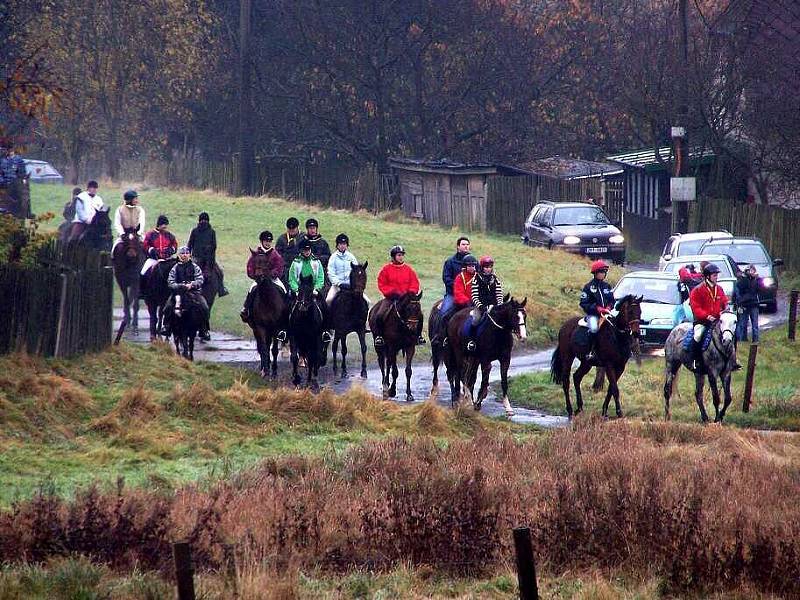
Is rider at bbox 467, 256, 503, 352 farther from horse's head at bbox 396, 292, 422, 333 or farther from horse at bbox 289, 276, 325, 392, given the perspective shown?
horse at bbox 289, 276, 325, 392

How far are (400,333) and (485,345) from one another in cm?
215

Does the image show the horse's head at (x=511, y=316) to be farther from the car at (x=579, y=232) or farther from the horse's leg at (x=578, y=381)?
the car at (x=579, y=232)

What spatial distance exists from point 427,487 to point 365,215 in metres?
44.0

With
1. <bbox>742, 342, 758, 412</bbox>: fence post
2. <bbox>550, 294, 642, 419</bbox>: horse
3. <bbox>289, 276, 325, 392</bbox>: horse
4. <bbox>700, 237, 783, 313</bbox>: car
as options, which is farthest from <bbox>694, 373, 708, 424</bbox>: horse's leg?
<bbox>700, 237, 783, 313</bbox>: car

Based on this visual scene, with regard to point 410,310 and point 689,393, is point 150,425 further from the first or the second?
point 689,393

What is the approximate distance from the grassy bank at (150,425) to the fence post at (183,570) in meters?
4.60

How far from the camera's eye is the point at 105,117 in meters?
72.6

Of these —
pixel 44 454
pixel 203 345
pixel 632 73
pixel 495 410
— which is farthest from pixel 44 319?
pixel 632 73

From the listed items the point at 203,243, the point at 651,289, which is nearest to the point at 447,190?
the point at 651,289

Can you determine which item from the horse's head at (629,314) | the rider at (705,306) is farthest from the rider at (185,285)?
the rider at (705,306)

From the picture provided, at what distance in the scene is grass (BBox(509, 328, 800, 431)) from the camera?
20453mm

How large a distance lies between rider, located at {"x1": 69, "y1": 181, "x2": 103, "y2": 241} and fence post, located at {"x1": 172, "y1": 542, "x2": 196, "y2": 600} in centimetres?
2341

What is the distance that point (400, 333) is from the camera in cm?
2291

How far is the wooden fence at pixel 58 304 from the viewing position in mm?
18250
